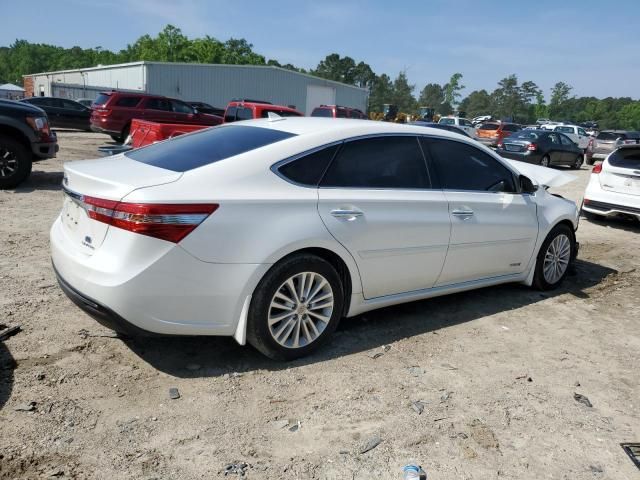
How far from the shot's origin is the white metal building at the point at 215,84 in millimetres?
34750

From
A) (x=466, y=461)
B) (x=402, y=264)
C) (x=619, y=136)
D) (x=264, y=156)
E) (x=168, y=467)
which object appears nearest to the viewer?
(x=168, y=467)

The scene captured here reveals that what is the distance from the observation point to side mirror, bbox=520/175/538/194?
16.3ft

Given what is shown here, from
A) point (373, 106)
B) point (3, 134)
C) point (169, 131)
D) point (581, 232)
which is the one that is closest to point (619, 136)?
point (581, 232)

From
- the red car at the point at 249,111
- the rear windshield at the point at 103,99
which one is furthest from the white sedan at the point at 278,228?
the rear windshield at the point at 103,99

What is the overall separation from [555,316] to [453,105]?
470 feet

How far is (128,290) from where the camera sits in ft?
9.75

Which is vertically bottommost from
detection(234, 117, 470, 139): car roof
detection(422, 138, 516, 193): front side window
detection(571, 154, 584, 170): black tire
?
detection(571, 154, 584, 170): black tire

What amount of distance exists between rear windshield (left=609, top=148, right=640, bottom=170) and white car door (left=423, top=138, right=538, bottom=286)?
536 cm

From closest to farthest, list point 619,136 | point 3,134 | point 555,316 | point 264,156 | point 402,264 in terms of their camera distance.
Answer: point 264,156, point 402,264, point 555,316, point 3,134, point 619,136

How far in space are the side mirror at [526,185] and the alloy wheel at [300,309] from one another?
2.41m

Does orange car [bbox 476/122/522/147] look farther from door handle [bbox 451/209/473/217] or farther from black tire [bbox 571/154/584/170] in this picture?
door handle [bbox 451/209/473/217]

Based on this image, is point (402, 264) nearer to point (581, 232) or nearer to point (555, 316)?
point (555, 316)

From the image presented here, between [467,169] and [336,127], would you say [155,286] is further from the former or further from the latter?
[467,169]

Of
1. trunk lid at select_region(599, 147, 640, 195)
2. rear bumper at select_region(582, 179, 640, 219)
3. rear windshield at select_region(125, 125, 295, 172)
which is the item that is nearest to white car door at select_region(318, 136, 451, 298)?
rear windshield at select_region(125, 125, 295, 172)
